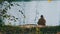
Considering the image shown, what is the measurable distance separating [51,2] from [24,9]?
3.85 ft

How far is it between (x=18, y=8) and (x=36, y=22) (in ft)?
4.29

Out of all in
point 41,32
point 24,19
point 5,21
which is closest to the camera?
point 41,32

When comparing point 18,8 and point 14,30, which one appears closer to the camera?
point 14,30

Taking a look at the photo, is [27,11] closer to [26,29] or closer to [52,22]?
[52,22]

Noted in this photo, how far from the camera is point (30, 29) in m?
7.75

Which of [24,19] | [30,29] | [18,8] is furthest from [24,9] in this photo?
[30,29]

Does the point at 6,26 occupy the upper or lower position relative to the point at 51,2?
lower

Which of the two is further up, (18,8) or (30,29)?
(18,8)

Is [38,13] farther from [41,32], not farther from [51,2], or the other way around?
[41,32]

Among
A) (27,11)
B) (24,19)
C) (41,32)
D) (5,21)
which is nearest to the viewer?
(41,32)

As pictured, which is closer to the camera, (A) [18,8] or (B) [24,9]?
(A) [18,8]

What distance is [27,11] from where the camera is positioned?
31.5ft

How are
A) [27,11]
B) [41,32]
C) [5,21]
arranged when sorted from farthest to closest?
[27,11] → [5,21] → [41,32]

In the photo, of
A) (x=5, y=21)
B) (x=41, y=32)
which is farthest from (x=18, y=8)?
(x=41, y=32)
